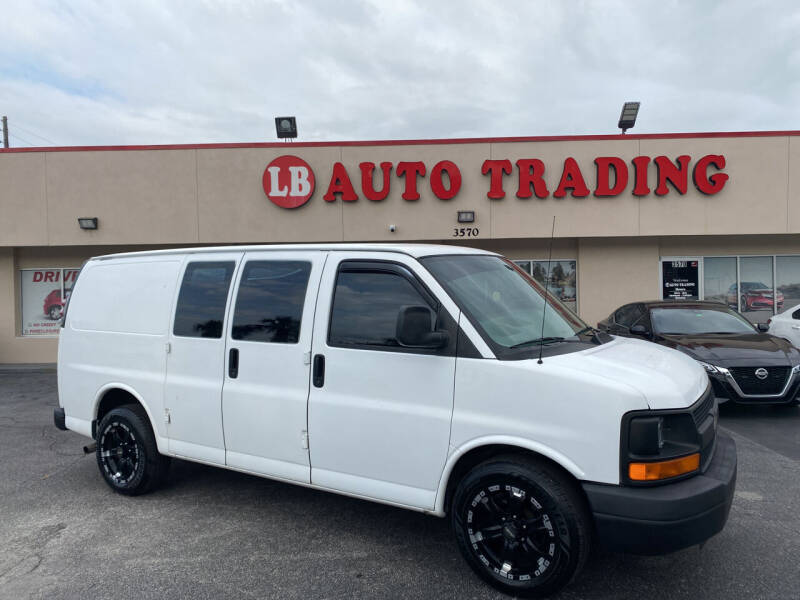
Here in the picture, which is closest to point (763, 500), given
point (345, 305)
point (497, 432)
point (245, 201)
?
point (497, 432)

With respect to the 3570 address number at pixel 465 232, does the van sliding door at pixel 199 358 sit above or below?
below

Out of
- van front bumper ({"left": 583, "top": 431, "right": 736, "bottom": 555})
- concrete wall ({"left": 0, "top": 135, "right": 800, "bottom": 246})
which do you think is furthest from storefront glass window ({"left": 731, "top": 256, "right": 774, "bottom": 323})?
van front bumper ({"left": 583, "top": 431, "right": 736, "bottom": 555})

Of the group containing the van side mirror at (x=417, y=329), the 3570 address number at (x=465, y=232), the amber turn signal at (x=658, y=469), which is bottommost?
the amber turn signal at (x=658, y=469)

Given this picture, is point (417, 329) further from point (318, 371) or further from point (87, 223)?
point (87, 223)

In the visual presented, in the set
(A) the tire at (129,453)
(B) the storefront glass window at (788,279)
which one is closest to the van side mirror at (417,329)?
(A) the tire at (129,453)

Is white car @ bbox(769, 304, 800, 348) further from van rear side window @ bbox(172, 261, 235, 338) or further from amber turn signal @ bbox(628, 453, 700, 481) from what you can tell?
van rear side window @ bbox(172, 261, 235, 338)

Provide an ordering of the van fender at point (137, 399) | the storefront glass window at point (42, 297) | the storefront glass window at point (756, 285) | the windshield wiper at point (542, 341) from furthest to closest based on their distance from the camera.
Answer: the storefront glass window at point (42, 297) → the storefront glass window at point (756, 285) → the van fender at point (137, 399) → the windshield wiper at point (542, 341)

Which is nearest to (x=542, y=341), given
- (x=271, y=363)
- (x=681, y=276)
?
(x=271, y=363)

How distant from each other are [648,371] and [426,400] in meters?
1.29

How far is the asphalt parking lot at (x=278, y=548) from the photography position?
346 centimetres

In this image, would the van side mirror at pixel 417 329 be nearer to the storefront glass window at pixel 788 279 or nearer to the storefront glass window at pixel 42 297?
the storefront glass window at pixel 788 279

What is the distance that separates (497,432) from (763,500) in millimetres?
2938

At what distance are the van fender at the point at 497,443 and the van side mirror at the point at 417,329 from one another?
1.99 feet

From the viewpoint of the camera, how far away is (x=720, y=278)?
1419 centimetres
